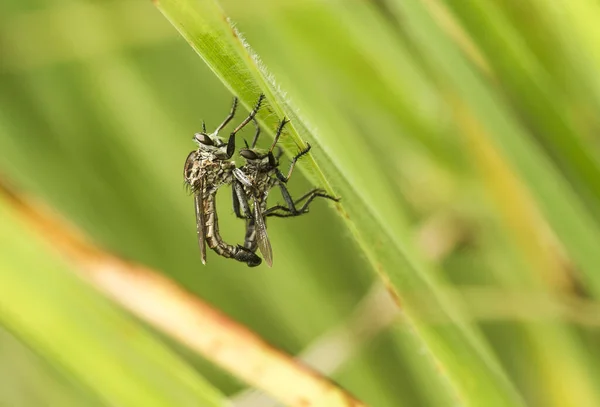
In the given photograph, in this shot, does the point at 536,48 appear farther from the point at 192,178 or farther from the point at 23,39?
the point at 23,39

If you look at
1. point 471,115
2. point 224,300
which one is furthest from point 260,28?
point 224,300

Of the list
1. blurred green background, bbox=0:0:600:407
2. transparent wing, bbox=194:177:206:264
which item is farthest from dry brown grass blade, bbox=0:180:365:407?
transparent wing, bbox=194:177:206:264

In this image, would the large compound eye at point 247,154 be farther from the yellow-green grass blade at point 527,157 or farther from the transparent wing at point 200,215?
the yellow-green grass blade at point 527,157

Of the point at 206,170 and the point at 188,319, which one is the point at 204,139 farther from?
the point at 188,319

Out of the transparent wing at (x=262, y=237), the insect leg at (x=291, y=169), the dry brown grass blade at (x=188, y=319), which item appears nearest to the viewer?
the insect leg at (x=291, y=169)

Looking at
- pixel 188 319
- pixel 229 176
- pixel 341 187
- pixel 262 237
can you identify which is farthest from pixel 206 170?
pixel 341 187

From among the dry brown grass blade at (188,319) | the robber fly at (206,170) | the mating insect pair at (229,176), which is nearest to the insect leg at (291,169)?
the mating insect pair at (229,176)

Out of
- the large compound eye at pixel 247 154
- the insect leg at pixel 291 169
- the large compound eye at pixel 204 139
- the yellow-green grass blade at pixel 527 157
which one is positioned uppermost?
the large compound eye at pixel 204 139
